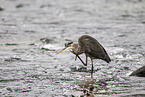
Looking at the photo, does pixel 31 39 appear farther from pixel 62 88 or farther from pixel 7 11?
pixel 7 11

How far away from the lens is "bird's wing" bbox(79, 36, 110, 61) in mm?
7754

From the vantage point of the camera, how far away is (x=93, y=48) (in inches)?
308

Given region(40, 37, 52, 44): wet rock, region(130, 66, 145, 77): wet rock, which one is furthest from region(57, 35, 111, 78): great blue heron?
region(40, 37, 52, 44): wet rock

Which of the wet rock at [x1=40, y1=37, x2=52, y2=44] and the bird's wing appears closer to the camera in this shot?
the bird's wing

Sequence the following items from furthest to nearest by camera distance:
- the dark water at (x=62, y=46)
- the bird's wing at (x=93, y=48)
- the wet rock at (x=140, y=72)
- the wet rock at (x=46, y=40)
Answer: the wet rock at (x=46, y=40)
the bird's wing at (x=93, y=48)
the wet rock at (x=140, y=72)
the dark water at (x=62, y=46)

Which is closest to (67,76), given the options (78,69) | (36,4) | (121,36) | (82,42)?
(78,69)

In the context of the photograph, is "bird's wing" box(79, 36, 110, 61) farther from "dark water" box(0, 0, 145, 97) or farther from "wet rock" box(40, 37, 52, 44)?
"wet rock" box(40, 37, 52, 44)

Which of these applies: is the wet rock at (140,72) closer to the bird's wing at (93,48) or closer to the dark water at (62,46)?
the dark water at (62,46)

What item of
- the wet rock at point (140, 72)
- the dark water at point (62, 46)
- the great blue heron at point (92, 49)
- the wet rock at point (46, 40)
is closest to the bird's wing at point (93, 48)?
the great blue heron at point (92, 49)

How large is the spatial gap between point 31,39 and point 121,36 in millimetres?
3595

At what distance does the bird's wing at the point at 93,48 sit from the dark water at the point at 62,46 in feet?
1.27

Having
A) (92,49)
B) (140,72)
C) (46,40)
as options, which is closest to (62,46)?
(46,40)

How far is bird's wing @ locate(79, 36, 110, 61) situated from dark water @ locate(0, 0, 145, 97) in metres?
0.39

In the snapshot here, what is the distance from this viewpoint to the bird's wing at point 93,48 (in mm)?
7754
